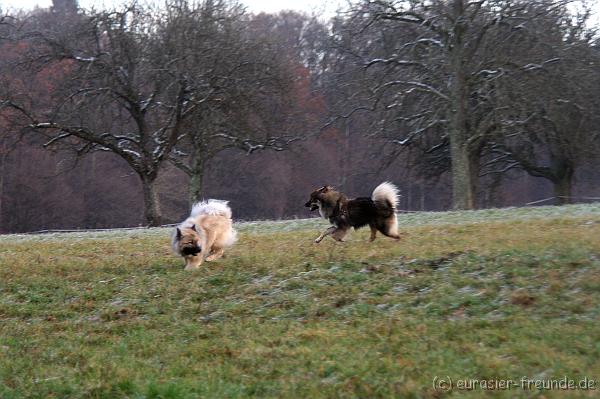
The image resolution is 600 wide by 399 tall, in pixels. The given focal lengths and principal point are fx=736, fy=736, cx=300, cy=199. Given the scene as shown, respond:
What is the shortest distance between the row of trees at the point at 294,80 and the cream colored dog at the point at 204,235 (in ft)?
62.7

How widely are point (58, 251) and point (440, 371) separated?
462 inches

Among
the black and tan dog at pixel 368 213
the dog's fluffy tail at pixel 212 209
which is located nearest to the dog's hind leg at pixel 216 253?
the dog's fluffy tail at pixel 212 209

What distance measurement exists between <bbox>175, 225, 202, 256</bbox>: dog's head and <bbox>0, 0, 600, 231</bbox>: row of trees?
20382 millimetres

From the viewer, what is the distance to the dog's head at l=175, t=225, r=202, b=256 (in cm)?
1259

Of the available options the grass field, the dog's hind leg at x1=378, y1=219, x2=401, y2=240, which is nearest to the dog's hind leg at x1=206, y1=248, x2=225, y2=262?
the grass field

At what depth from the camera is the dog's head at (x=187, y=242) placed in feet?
41.3

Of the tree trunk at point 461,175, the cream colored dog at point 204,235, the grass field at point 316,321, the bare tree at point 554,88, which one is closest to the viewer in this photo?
the grass field at point 316,321

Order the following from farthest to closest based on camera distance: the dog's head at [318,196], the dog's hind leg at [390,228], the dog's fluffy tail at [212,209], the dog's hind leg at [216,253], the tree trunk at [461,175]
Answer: the tree trunk at [461,175]
the dog's head at [318,196]
the dog's hind leg at [390,228]
the dog's fluffy tail at [212,209]
the dog's hind leg at [216,253]

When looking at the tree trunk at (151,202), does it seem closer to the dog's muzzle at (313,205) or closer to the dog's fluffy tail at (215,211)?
the dog's muzzle at (313,205)

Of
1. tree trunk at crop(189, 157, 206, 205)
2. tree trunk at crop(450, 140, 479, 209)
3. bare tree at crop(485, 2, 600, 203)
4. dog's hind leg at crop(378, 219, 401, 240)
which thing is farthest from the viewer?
tree trunk at crop(189, 157, 206, 205)

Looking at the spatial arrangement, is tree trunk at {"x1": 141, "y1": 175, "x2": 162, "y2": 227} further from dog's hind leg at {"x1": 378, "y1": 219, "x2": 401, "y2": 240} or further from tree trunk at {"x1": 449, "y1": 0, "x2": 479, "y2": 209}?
dog's hind leg at {"x1": 378, "y1": 219, "x2": 401, "y2": 240}

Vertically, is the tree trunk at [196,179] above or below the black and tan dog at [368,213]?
above

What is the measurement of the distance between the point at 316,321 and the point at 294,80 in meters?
30.4

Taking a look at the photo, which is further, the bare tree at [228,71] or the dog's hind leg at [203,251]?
the bare tree at [228,71]
